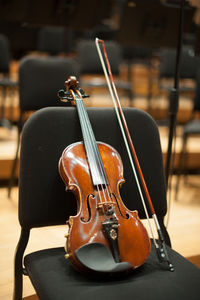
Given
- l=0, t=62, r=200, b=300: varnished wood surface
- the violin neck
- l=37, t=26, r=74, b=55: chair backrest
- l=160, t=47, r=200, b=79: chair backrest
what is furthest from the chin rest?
l=37, t=26, r=74, b=55: chair backrest

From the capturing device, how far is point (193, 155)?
3.18 m

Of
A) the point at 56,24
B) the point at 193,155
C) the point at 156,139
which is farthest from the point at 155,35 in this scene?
the point at 156,139

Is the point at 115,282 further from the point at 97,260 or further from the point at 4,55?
the point at 4,55

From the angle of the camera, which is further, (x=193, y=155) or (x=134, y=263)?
(x=193, y=155)

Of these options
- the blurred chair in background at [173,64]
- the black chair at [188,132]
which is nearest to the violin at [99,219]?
the black chair at [188,132]

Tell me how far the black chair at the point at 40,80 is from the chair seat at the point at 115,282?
1.25 metres

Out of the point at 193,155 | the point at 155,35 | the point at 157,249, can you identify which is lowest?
the point at 193,155

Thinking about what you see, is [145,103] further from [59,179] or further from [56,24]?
[59,179]

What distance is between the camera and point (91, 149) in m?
1.16

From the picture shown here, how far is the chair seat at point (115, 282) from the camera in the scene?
977 millimetres

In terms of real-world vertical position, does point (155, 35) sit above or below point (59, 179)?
above

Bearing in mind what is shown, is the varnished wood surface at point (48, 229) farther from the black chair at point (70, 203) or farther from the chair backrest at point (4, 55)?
the chair backrest at point (4, 55)

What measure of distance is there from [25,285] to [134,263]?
63cm

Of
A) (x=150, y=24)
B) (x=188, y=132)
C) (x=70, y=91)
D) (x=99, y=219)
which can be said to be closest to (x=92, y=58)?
(x=150, y=24)
